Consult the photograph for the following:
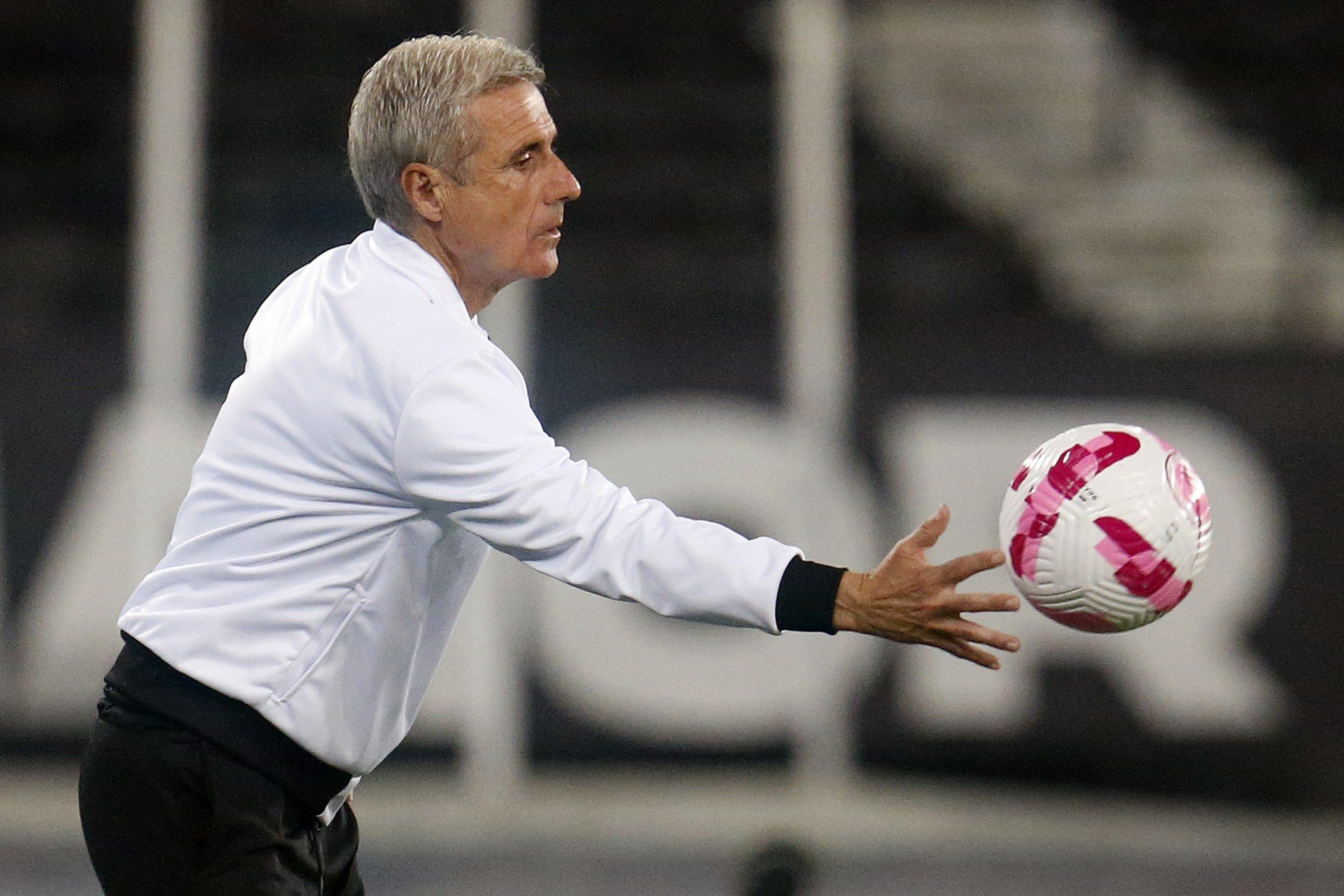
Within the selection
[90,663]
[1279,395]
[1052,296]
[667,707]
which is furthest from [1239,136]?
[90,663]

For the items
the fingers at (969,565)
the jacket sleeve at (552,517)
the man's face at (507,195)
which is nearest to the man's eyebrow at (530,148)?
the man's face at (507,195)

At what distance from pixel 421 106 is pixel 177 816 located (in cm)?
98

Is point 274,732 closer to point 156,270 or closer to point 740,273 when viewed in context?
point 156,270

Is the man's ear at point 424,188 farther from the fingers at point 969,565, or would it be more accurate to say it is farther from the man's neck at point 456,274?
the fingers at point 969,565

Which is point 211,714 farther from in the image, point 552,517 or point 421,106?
point 421,106

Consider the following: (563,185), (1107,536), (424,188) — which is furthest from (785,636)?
(424,188)

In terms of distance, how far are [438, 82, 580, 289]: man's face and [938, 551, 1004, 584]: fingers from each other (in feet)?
2.34

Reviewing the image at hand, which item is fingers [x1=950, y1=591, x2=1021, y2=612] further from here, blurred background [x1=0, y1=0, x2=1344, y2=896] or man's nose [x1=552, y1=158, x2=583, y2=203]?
blurred background [x1=0, y1=0, x2=1344, y2=896]

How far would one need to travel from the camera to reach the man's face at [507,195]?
213cm

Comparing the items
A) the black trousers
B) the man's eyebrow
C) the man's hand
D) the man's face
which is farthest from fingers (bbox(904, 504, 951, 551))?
the black trousers

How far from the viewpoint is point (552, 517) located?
6.24ft

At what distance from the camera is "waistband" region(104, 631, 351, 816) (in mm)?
1979

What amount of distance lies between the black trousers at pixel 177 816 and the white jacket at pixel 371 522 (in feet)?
0.32

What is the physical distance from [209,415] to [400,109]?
135 inches
